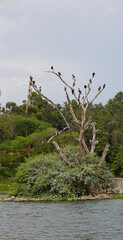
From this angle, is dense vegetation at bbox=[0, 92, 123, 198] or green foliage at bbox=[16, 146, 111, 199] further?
dense vegetation at bbox=[0, 92, 123, 198]

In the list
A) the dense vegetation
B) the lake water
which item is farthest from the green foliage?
the lake water

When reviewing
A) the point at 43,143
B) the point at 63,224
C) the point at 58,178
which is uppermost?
the point at 43,143

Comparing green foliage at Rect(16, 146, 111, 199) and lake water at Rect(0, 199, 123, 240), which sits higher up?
green foliage at Rect(16, 146, 111, 199)

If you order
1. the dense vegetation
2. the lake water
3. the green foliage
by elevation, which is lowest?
the lake water

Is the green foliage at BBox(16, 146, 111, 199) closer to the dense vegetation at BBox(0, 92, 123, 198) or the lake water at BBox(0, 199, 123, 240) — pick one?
the dense vegetation at BBox(0, 92, 123, 198)

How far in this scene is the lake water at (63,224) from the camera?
11.6m

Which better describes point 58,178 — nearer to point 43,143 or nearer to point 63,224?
point 63,224

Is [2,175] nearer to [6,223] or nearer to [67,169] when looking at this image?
[67,169]

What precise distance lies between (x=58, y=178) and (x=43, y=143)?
28.1 meters

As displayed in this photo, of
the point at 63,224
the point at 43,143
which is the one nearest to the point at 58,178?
the point at 63,224

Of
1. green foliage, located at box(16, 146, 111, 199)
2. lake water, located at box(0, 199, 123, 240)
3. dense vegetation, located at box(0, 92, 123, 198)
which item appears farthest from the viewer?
dense vegetation, located at box(0, 92, 123, 198)

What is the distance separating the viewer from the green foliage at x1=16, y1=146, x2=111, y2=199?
25.2 meters

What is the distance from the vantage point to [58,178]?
2553cm

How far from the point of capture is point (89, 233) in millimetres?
12000
